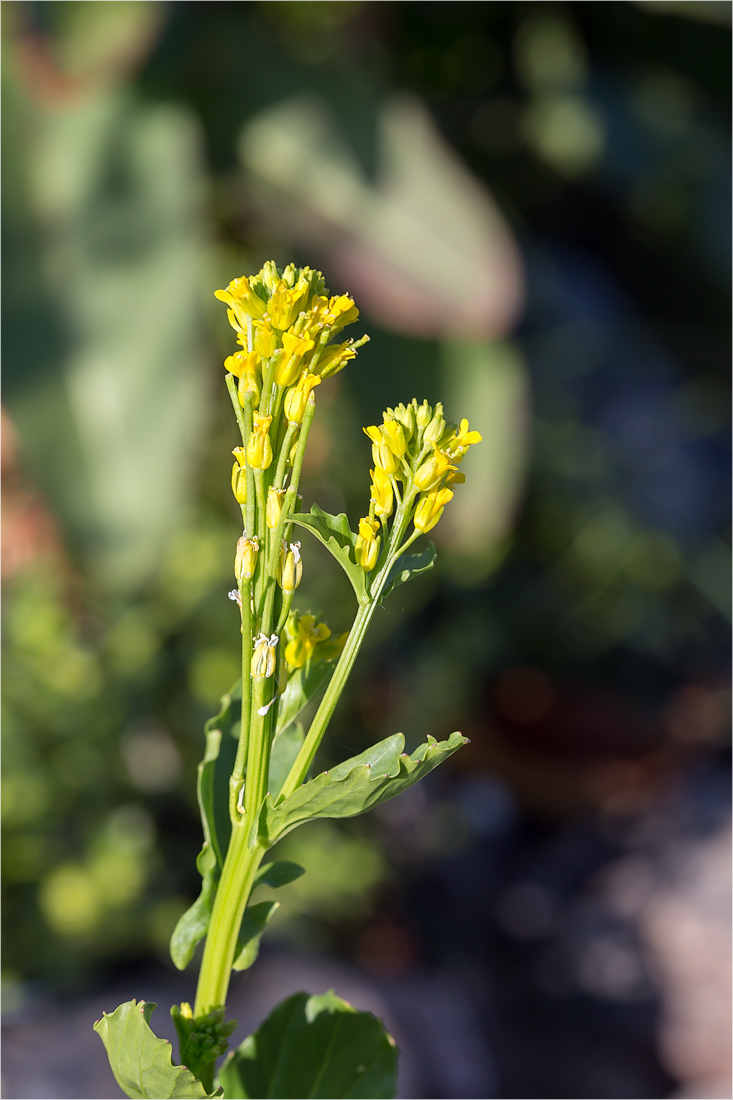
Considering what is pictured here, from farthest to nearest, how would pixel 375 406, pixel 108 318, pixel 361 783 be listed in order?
pixel 375 406 → pixel 108 318 → pixel 361 783

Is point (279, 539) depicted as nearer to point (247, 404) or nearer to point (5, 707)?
point (247, 404)

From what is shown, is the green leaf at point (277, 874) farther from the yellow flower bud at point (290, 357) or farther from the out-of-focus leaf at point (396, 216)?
the out-of-focus leaf at point (396, 216)

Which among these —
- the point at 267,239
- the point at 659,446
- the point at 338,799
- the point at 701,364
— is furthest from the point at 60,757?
the point at 701,364

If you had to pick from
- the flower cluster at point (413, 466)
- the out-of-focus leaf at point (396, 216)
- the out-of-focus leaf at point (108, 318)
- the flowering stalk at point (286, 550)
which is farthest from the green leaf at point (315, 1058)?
the out-of-focus leaf at point (396, 216)

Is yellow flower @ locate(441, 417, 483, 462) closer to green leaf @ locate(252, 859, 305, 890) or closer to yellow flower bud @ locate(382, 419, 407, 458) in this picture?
yellow flower bud @ locate(382, 419, 407, 458)

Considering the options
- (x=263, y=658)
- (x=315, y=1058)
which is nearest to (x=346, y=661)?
(x=263, y=658)

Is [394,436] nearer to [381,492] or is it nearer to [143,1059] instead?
[381,492]

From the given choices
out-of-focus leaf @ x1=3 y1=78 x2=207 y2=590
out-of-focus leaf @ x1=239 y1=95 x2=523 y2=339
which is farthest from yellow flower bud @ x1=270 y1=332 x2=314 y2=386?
out-of-focus leaf @ x1=239 y1=95 x2=523 y2=339
